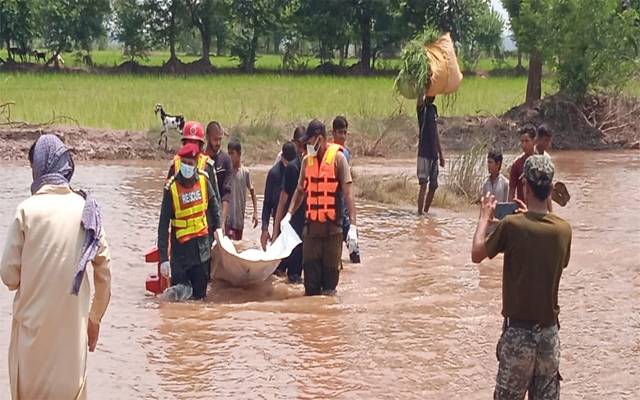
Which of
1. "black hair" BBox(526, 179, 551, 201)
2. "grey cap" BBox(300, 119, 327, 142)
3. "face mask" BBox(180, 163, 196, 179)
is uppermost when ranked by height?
"black hair" BBox(526, 179, 551, 201)

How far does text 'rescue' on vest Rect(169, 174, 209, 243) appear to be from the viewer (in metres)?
8.21

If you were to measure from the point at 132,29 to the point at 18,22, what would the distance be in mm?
6185

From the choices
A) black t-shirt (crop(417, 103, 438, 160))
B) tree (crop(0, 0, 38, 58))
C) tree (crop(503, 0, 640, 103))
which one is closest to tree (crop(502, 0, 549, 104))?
tree (crop(503, 0, 640, 103))

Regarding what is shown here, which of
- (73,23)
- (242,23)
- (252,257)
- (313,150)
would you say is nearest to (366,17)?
(242,23)

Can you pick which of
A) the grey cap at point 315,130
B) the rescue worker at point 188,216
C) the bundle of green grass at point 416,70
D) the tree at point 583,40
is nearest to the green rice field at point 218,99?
the tree at point 583,40

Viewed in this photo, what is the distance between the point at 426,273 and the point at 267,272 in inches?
73.8

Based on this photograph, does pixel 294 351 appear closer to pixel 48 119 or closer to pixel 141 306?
pixel 141 306

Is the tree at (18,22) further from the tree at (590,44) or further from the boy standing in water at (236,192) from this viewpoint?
the boy standing in water at (236,192)

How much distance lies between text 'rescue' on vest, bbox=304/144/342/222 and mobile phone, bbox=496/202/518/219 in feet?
11.1

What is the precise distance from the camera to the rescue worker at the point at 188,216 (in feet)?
26.9

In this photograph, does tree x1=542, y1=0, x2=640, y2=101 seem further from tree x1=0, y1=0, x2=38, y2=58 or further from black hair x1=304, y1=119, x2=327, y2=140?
tree x1=0, y1=0, x2=38, y2=58

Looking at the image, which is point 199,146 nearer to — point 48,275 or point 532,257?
point 48,275

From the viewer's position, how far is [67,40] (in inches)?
1989

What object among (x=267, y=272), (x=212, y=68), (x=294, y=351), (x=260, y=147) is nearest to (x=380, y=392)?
(x=294, y=351)
